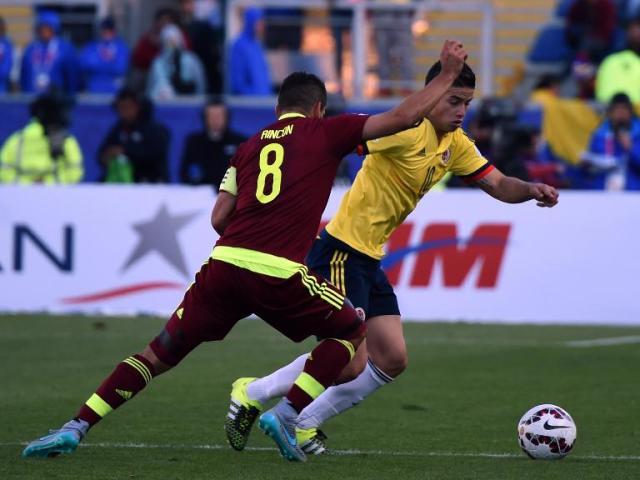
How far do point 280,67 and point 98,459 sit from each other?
44.7 feet

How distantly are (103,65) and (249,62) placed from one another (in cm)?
219

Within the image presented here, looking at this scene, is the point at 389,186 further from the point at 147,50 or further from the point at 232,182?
the point at 147,50

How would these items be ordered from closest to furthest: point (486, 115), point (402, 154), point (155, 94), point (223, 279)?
1. point (223, 279)
2. point (402, 154)
3. point (486, 115)
4. point (155, 94)

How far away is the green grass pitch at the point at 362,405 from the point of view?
25.1 feet

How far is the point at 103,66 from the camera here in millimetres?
21250

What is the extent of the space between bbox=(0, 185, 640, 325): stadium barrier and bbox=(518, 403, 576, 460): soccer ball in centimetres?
740

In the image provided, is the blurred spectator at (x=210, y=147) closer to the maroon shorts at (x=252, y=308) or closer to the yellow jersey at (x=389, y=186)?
the yellow jersey at (x=389, y=186)

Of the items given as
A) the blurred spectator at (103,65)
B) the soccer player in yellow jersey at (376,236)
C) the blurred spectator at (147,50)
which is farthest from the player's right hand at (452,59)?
the blurred spectator at (103,65)

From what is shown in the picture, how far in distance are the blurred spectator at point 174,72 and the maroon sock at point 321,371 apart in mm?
13087

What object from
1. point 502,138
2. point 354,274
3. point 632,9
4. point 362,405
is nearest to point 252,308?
point 354,274

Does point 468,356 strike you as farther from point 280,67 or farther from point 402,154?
point 280,67

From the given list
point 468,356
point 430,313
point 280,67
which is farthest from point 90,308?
point 280,67

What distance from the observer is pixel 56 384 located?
1112 cm

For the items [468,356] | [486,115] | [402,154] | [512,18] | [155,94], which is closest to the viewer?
[402,154]
